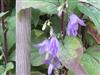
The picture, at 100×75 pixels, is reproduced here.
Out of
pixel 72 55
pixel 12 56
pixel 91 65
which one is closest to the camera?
pixel 72 55

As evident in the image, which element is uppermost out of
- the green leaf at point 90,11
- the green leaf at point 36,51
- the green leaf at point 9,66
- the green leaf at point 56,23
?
the green leaf at point 90,11

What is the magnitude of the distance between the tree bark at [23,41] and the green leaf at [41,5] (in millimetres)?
41

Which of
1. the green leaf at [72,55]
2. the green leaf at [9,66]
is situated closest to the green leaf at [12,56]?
the green leaf at [9,66]

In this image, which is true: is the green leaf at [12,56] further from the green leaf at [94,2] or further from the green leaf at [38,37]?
the green leaf at [94,2]

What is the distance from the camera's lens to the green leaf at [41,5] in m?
0.75

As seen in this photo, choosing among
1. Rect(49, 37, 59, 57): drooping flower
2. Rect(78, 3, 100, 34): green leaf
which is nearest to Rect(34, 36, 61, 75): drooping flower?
Rect(49, 37, 59, 57): drooping flower

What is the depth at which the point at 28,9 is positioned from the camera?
31.7 inches

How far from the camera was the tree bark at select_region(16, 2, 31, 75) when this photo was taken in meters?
0.81

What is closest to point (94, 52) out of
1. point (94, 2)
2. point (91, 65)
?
point (91, 65)

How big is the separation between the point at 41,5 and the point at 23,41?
119 millimetres

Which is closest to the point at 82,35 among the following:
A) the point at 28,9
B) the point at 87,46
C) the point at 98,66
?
the point at 87,46

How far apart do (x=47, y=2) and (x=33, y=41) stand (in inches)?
7.5

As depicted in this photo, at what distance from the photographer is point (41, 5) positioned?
77 cm

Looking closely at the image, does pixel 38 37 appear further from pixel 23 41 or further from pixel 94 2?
pixel 94 2
